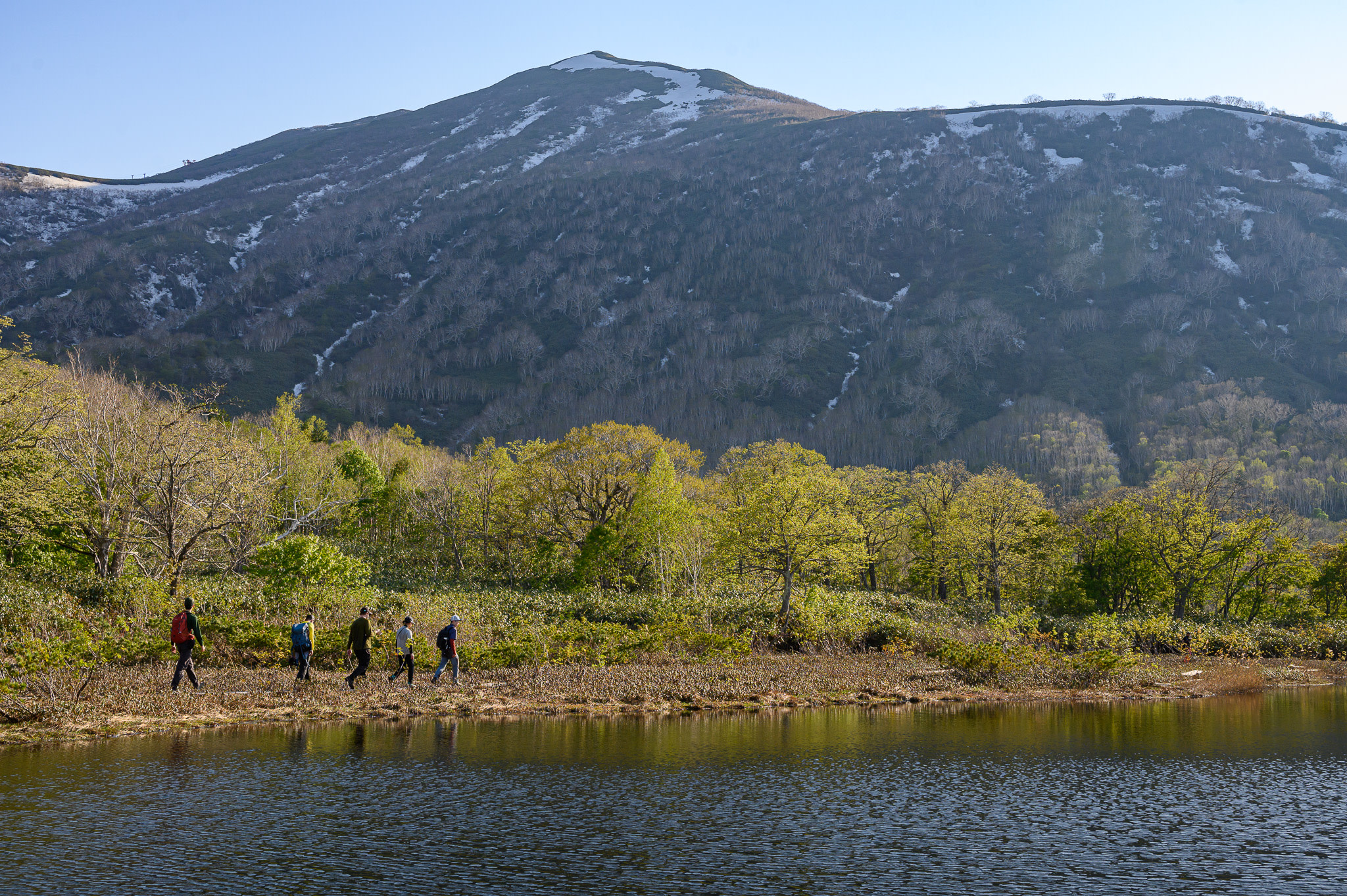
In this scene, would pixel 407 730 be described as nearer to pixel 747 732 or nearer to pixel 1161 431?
pixel 747 732

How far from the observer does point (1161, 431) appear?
169625 mm

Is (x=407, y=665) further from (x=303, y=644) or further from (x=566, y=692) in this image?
(x=566, y=692)

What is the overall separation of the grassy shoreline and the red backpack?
120 centimetres

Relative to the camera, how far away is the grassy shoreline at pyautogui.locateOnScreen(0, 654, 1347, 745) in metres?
18.1

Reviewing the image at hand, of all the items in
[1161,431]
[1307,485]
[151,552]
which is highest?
[1161,431]

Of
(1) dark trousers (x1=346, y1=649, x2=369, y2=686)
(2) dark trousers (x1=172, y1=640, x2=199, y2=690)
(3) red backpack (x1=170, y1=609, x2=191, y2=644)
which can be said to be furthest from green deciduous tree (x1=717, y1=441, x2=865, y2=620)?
(3) red backpack (x1=170, y1=609, x2=191, y2=644)

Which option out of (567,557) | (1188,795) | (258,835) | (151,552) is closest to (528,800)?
(258,835)

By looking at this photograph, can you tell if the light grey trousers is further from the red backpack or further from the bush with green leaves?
the bush with green leaves

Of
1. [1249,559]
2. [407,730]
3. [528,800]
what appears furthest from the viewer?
[1249,559]

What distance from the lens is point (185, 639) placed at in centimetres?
2033

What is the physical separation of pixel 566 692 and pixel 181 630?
375 inches

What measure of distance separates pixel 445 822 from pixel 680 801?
3.47 m

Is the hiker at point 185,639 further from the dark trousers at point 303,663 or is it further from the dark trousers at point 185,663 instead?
the dark trousers at point 303,663

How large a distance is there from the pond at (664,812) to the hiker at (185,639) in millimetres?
3460
